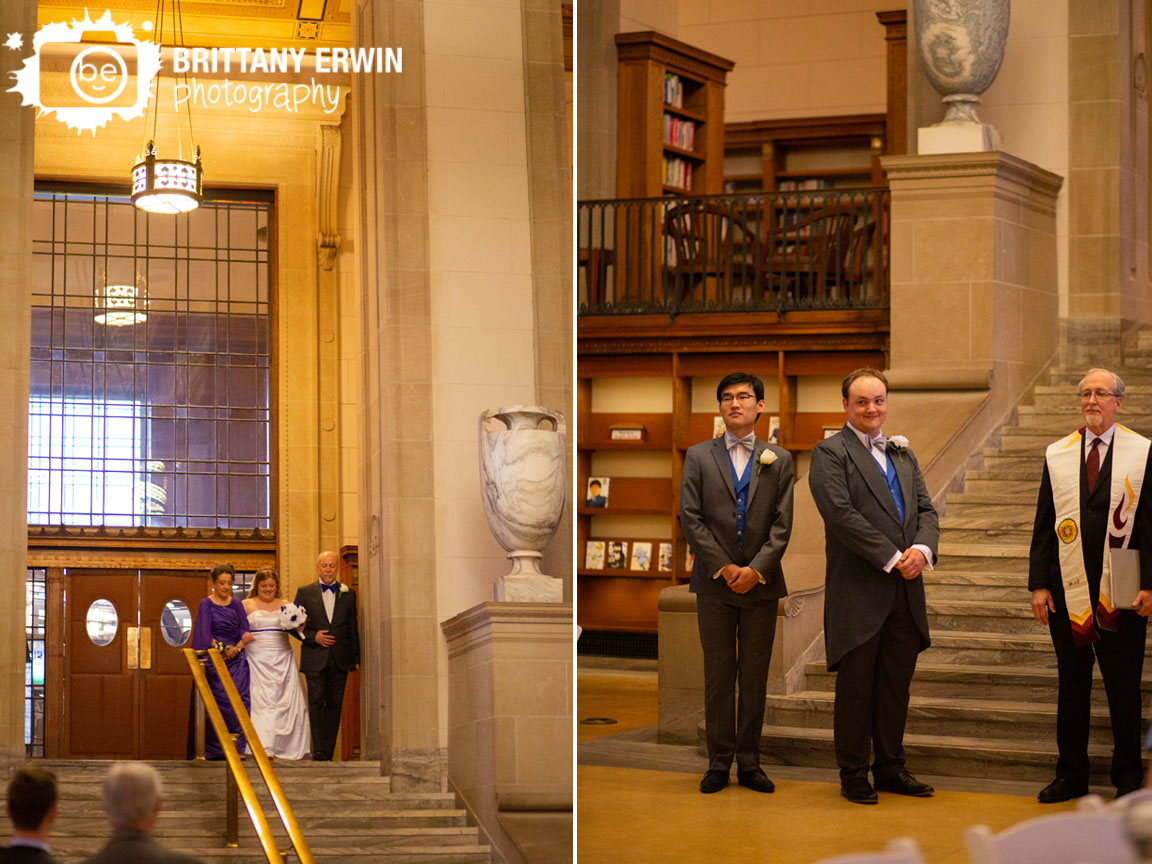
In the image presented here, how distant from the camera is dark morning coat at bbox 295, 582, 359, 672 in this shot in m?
5.29

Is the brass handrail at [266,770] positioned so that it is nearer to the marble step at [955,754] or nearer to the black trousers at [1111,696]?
the marble step at [955,754]

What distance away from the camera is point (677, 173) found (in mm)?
13172

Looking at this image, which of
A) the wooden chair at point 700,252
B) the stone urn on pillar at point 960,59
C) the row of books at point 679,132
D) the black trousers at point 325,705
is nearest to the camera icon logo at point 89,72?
the black trousers at point 325,705

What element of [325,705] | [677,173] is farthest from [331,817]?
[677,173]

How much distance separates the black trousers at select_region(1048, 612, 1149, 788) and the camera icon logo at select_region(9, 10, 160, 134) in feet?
11.7

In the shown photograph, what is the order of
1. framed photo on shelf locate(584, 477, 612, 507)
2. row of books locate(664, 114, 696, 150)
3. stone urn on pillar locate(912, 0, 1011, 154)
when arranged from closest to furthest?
stone urn on pillar locate(912, 0, 1011, 154), framed photo on shelf locate(584, 477, 612, 507), row of books locate(664, 114, 696, 150)

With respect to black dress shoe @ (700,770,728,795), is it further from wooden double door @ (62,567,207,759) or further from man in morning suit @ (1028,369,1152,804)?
wooden double door @ (62,567,207,759)

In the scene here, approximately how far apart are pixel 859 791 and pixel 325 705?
1.88 m

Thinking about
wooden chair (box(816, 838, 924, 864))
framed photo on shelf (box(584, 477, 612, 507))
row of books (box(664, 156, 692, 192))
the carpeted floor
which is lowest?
the carpeted floor

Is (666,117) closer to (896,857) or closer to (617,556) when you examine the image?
(617,556)

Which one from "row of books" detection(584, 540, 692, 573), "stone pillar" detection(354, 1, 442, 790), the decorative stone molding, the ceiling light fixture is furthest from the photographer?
"row of books" detection(584, 540, 692, 573)

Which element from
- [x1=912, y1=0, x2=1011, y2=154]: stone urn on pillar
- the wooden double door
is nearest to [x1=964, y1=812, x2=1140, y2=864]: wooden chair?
the wooden double door

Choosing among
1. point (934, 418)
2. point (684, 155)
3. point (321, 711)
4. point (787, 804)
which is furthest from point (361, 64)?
point (684, 155)

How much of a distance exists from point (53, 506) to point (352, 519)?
2.36 meters
